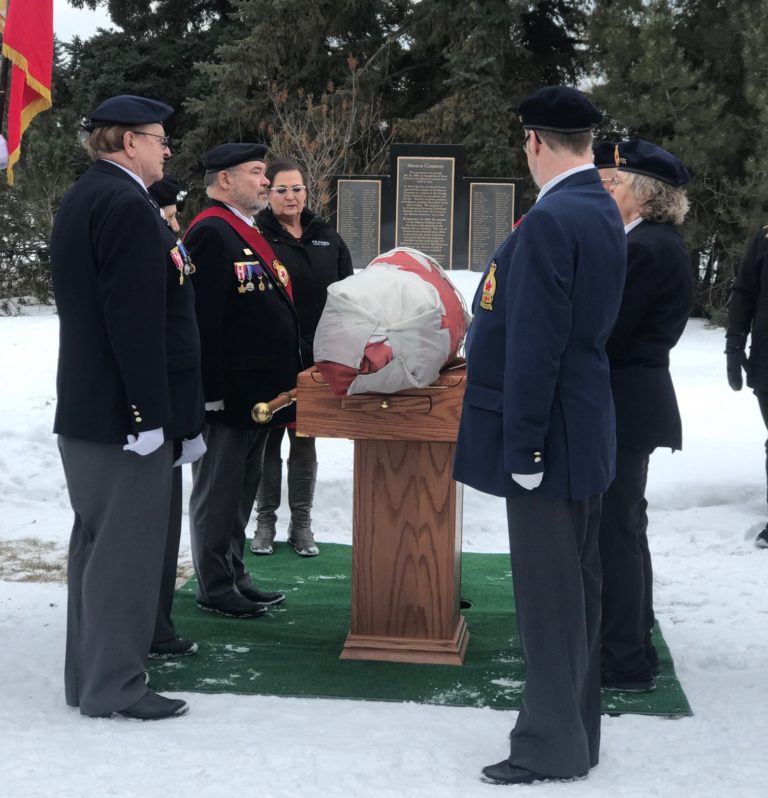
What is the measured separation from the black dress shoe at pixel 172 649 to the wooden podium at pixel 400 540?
585 millimetres

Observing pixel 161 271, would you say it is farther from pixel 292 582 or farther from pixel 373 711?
pixel 292 582

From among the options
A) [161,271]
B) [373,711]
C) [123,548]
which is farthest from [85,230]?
[373,711]

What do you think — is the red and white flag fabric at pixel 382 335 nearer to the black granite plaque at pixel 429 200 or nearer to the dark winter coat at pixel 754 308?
the dark winter coat at pixel 754 308

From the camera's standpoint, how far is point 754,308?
6.43 metres

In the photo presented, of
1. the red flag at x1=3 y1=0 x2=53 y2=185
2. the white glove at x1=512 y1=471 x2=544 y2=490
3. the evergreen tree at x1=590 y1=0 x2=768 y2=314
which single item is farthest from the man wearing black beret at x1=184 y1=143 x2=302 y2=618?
the evergreen tree at x1=590 y1=0 x2=768 y2=314

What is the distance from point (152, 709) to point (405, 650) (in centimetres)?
109

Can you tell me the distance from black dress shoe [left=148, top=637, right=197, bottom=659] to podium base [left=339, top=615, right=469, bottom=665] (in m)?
0.57

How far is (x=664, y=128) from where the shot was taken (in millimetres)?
16844

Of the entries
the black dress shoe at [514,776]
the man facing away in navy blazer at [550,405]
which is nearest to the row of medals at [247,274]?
the man facing away in navy blazer at [550,405]

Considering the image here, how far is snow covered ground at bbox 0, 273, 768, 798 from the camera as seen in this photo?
302cm

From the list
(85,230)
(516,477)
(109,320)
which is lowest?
(516,477)

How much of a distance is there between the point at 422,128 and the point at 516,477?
57.7ft

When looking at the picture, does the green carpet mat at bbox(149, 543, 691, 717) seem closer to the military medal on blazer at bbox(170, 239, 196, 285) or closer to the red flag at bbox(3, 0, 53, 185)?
the military medal on blazer at bbox(170, 239, 196, 285)

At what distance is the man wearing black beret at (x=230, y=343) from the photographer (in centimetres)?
460
